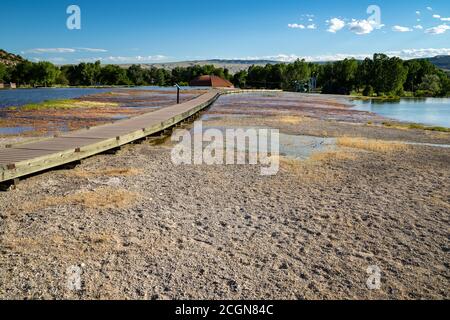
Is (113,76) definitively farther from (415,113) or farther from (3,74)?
(415,113)

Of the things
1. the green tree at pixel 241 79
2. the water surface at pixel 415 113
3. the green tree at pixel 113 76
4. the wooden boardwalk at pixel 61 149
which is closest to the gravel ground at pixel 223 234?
the wooden boardwalk at pixel 61 149

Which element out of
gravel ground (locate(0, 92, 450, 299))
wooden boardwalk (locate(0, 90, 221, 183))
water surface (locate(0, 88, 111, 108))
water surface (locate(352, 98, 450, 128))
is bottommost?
gravel ground (locate(0, 92, 450, 299))

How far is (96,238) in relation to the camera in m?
7.34

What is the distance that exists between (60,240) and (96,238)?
675mm

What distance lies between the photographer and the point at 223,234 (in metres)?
7.80

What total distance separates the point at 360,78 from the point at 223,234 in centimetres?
12883

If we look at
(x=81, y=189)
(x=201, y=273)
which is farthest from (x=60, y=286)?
(x=81, y=189)

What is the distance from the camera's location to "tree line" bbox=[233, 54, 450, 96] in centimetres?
12081

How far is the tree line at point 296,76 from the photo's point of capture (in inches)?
4808

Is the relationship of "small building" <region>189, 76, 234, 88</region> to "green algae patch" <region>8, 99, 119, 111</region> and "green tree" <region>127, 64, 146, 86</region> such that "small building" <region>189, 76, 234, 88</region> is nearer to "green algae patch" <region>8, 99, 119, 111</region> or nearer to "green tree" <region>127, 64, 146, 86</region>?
"green tree" <region>127, 64, 146, 86</region>

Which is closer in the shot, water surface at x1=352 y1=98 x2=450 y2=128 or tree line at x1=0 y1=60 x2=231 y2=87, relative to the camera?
water surface at x1=352 y1=98 x2=450 y2=128

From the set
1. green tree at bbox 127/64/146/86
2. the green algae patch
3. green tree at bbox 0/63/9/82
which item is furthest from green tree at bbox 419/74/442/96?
green tree at bbox 0/63/9/82

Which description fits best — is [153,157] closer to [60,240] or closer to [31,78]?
[60,240]

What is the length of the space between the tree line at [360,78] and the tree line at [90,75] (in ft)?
65.4
